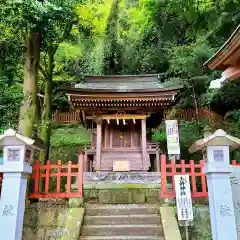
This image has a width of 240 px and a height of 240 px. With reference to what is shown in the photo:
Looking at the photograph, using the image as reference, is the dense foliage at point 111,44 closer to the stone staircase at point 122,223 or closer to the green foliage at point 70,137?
the green foliage at point 70,137

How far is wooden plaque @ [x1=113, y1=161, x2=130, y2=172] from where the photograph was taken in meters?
10.6

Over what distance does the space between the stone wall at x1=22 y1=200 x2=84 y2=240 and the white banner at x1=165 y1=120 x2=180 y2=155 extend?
6.33 metres

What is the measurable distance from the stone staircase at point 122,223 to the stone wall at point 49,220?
31 centimetres

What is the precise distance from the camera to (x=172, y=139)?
12.3 meters

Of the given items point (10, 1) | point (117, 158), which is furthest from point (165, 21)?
point (10, 1)

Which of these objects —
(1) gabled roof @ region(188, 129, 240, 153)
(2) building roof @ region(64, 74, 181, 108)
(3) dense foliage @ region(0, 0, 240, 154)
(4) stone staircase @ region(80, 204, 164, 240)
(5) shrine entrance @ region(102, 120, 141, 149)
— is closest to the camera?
(1) gabled roof @ region(188, 129, 240, 153)

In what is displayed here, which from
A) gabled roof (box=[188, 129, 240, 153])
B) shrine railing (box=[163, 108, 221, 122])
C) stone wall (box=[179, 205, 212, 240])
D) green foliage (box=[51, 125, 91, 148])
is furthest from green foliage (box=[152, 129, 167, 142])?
gabled roof (box=[188, 129, 240, 153])

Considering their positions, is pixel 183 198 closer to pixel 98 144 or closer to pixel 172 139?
pixel 98 144

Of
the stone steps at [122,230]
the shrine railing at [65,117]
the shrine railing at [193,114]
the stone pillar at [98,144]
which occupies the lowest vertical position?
the stone steps at [122,230]

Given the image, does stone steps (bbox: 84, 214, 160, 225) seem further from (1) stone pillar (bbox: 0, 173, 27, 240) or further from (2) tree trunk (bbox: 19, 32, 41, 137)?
(2) tree trunk (bbox: 19, 32, 41, 137)

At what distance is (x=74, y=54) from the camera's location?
1534 cm

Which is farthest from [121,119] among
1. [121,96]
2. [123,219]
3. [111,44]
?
[111,44]

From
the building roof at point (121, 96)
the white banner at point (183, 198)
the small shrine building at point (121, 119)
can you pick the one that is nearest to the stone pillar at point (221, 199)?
the white banner at point (183, 198)

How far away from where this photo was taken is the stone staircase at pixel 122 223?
607 cm
